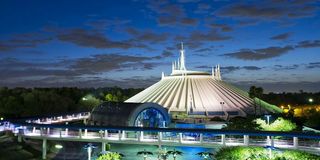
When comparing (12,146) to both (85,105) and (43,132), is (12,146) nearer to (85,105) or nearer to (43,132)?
(43,132)

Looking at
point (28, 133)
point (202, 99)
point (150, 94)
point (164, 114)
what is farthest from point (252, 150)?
point (150, 94)

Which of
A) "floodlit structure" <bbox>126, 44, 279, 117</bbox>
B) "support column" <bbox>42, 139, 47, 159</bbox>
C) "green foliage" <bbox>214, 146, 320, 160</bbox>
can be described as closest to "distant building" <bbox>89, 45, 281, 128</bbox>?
"floodlit structure" <bbox>126, 44, 279, 117</bbox>

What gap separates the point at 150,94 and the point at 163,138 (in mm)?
27788

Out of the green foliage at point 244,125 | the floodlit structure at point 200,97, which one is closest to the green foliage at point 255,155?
the green foliage at point 244,125

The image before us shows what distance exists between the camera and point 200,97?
6206cm

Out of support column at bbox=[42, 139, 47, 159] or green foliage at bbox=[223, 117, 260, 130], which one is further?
support column at bbox=[42, 139, 47, 159]

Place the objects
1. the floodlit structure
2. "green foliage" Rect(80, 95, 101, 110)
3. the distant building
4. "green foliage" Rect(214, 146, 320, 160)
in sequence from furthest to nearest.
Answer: "green foliage" Rect(80, 95, 101, 110), the floodlit structure, the distant building, "green foliage" Rect(214, 146, 320, 160)

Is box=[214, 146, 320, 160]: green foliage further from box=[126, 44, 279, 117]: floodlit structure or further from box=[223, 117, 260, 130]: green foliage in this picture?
box=[126, 44, 279, 117]: floodlit structure

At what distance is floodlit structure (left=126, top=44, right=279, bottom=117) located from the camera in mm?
58562

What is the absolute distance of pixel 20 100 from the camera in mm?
79500

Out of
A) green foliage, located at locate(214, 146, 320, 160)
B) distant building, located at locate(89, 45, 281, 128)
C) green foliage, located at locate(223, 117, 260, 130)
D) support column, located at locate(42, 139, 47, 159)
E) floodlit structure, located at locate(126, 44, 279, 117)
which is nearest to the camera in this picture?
green foliage, located at locate(214, 146, 320, 160)

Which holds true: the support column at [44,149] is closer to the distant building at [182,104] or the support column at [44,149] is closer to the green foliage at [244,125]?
the distant building at [182,104]

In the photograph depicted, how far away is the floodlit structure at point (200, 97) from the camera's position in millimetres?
58562

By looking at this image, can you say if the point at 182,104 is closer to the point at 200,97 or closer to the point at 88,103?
the point at 200,97
